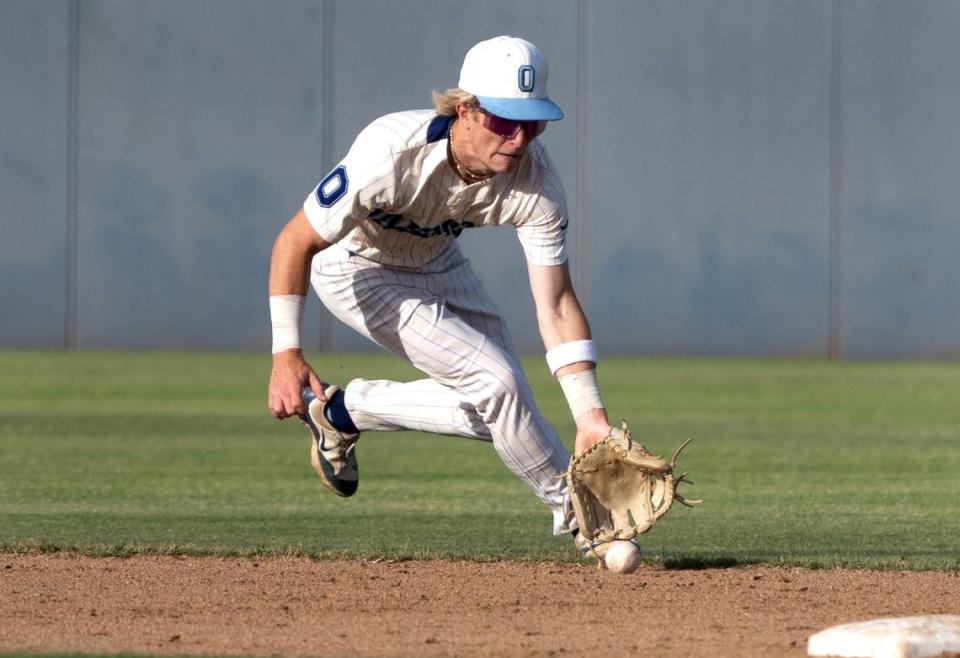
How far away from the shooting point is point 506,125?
4840 mm

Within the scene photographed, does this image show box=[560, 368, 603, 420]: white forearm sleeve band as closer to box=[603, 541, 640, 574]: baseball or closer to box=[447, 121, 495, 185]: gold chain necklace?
box=[603, 541, 640, 574]: baseball

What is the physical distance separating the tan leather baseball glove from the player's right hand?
35.8 inches

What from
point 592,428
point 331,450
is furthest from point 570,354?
point 331,450

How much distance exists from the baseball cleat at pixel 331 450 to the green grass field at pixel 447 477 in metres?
0.25

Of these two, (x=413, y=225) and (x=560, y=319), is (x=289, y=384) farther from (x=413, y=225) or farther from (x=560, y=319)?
(x=560, y=319)

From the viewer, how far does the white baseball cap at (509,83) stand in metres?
4.76

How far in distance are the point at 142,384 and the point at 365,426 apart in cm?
1050

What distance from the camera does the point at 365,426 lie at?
6004mm

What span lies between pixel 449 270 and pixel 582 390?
0.81 metres

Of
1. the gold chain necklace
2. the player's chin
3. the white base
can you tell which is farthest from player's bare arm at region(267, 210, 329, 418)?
the white base

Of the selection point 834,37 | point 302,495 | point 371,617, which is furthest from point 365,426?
point 834,37

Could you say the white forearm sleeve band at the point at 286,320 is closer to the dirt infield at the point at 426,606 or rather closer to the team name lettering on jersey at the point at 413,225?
the team name lettering on jersey at the point at 413,225

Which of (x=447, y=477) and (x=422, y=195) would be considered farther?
(x=447, y=477)

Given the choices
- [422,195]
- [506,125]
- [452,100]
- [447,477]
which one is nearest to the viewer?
[506,125]
